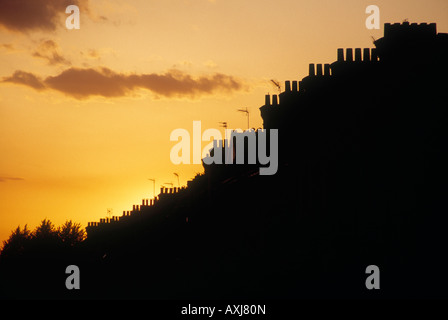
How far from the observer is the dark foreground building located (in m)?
14.0

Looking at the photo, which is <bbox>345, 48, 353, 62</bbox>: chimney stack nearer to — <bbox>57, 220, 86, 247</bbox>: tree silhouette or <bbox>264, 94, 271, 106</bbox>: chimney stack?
<bbox>264, 94, 271, 106</bbox>: chimney stack

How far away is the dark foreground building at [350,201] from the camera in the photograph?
13977 millimetres

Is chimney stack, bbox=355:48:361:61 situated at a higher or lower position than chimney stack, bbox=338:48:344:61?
lower

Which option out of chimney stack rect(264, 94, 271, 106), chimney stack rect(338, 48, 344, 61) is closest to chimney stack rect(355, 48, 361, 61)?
chimney stack rect(338, 48, 344, 61)

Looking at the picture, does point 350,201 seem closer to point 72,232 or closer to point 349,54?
point 349,54

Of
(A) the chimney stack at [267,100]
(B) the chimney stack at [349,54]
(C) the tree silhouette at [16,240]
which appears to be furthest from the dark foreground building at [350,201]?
(C) the tree silhouette at [16,240]

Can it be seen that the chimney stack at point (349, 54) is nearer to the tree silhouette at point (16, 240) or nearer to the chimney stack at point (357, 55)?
the chimney stack at point (357, 55)

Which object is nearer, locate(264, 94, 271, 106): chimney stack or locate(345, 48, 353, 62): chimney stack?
locate(345, 48, 353, 62): chimney stack

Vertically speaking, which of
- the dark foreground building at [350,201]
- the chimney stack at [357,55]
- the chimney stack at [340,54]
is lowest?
the dark foreground building at [350,201]

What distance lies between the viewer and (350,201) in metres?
15.2

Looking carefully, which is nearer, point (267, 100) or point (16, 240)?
point (267, 100)

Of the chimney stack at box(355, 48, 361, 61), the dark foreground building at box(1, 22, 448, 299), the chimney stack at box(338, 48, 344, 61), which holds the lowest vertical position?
the dark foreground building at box(1, 22, 448, 299)

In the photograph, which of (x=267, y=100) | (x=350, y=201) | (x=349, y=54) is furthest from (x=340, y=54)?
(x=267, y=100)
